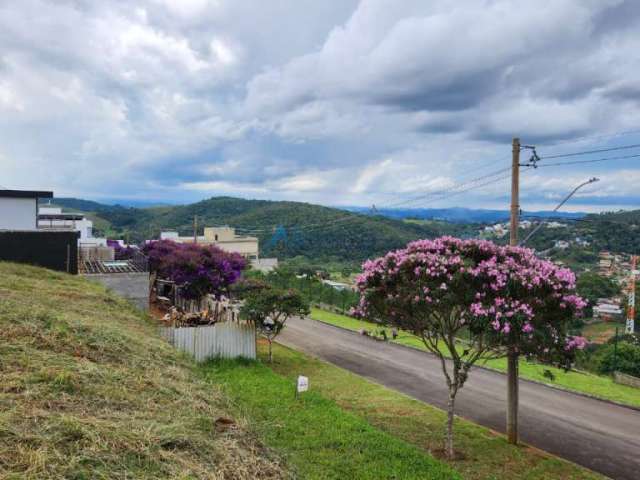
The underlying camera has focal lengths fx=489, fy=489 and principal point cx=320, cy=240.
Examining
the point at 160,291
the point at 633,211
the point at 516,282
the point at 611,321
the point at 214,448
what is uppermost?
the point at 633,211

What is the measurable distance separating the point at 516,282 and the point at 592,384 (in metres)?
10.8

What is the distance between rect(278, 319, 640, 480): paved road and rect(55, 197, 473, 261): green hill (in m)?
48.7

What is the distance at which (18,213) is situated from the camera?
20109mm

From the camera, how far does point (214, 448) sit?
387 centimetres

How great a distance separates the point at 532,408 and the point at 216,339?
9.01m

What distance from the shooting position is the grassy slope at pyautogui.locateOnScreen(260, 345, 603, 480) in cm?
852

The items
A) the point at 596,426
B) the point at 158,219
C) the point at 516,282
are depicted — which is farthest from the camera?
the point at 158,219

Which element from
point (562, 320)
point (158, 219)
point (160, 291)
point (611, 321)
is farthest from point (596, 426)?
point (158, 219)

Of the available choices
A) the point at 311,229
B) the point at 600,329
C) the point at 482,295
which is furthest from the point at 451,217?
the point at 482,295

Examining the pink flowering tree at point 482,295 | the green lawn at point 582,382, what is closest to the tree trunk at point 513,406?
the pink flowering tree at point 482,295

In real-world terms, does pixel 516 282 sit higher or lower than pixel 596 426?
higher

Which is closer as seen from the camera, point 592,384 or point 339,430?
point 339,430

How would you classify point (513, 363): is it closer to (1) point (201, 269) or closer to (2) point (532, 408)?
(2) point (532, 408)

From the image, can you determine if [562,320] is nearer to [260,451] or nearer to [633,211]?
[260,451]
